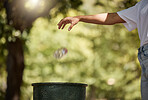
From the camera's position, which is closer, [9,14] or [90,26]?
[9,14]

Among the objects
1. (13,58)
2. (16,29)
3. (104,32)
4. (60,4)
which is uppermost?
(104,32)

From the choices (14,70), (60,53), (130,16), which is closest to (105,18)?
(130,16)

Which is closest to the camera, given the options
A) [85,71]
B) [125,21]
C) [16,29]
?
[125,21]

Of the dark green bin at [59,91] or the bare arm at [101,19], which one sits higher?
the bare arm at [101,19]

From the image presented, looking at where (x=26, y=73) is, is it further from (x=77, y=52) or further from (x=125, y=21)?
(x=125, y=21)

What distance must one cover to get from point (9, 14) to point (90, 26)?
9.32 metres

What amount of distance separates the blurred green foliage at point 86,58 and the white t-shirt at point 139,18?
14.8 meters

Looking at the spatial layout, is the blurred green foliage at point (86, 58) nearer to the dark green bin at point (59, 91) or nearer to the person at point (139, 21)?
the dark green bin at point (59, 91)

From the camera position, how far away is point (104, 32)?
18.5m

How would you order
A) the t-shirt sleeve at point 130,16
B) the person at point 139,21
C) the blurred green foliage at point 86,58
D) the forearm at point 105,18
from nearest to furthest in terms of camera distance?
the person at point 139,21
the t-shirt sleeve at point 130,16
the forearm at point 105,18
the blurred green foliage at point 86,58

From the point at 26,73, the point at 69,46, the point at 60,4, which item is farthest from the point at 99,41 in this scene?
the point at 60,4

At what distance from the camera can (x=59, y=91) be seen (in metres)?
3.82

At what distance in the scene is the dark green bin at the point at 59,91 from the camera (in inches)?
150

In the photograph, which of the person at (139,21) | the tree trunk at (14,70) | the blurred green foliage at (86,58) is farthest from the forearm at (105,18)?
the blurred green foliage at (86,58)
